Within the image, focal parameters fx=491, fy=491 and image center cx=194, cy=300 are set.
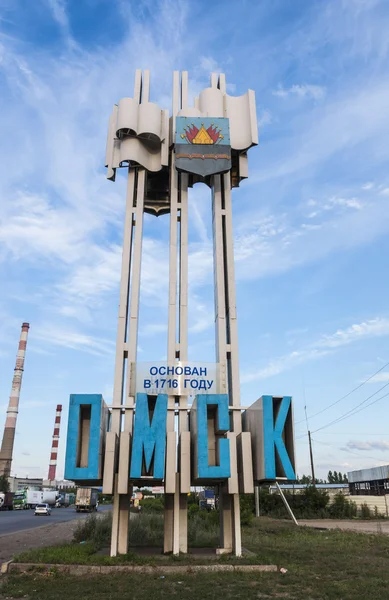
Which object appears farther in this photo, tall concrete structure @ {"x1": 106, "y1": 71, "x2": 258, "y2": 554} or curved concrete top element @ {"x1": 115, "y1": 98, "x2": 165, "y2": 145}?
curved concrete top element @ {"x1": 115, "y1": 98, "x2": 165, "y2": 145}

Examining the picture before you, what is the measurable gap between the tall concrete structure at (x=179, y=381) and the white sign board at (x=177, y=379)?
40 mm

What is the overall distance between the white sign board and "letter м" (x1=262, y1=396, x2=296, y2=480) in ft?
8.81

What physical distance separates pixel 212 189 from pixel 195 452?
1233cm

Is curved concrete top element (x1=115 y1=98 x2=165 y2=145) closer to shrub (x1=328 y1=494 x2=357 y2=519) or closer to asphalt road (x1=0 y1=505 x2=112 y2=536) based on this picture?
asphalt road (x1=0 y1=505 x2=112 y2=536)

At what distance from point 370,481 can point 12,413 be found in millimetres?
65691

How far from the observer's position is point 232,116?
23.8m

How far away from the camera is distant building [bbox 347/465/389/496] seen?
2741 inches

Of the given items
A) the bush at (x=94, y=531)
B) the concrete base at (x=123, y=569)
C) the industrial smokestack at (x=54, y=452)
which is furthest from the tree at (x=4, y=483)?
the concrete base at (x=123, y=569)

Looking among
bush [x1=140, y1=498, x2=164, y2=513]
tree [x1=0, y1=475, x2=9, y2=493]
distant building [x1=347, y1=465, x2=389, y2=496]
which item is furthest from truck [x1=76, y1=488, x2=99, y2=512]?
distant building [x1=347, y1=465, x2=389, y2=496]

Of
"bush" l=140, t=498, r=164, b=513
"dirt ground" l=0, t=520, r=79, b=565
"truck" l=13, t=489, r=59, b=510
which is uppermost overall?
"truck" l=13, t=489, r=59, b=510

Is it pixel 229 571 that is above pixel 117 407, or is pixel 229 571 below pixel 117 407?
below

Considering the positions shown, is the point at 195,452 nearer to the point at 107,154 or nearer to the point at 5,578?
the point at 5,578

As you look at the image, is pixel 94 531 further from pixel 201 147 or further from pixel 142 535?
pixel 201 147

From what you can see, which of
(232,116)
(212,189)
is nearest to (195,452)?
(212,189)
